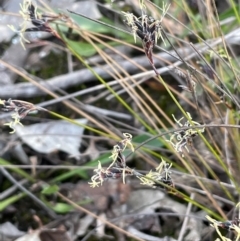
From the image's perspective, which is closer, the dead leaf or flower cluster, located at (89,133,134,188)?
flower cluster, located at (89,133,134,188)

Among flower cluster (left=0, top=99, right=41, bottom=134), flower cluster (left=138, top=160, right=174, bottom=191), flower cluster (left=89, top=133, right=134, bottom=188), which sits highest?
flower cluster (left=0, top=99, right=41, bottom=134)

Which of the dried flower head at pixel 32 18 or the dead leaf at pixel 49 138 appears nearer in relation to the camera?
the dried flower head at pixel 32 18

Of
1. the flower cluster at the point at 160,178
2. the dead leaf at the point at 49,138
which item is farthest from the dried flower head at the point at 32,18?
the dead leaf at the point at 49,138

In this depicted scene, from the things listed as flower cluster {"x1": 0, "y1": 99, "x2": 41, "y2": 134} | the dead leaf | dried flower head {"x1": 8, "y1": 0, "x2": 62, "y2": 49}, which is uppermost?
dried flower head {"x1": 8, "y1": 0, "x2": 62, "y2": 49}

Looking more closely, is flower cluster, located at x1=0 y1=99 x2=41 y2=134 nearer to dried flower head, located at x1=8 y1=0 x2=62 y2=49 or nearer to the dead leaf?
dried flower head, located at x1=8 y1=0 x2=62 y2=49

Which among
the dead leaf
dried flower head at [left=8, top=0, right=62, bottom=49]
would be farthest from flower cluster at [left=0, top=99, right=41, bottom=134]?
the dead leaf

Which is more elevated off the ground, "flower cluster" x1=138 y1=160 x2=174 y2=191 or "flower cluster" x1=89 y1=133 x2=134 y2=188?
"flower cluster" x1=89 y1=133 x2=134 y2=188

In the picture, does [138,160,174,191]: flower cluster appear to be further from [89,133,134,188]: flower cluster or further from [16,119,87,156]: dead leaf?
[16,119,87,156]: dead leaf

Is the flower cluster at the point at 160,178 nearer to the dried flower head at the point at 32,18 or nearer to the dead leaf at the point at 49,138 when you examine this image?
the dried flower head at the point at 32,18

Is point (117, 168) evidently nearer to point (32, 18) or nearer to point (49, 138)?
point (32, 18)

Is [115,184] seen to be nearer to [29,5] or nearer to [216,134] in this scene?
[216,134]

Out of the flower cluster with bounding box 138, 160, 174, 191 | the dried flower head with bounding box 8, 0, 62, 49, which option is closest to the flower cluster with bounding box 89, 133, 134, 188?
the flower cluster with bounding box 138, 160, 174, 191

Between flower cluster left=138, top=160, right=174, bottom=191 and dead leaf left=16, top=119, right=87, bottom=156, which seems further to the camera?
dead leaf left=16, top=119, right=87, bottom=156
